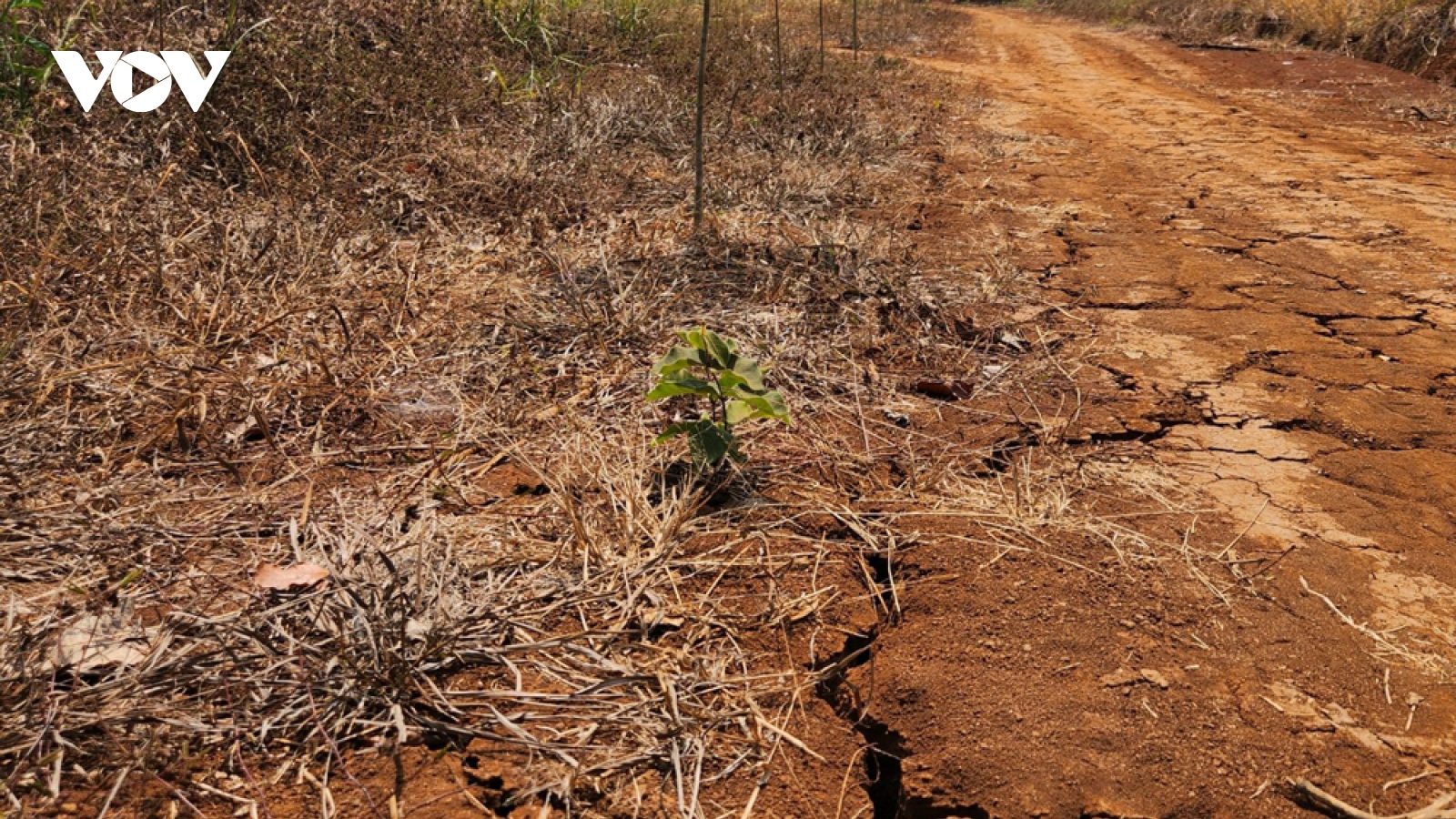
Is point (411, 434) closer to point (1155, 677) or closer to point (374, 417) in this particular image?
point (374, 417)

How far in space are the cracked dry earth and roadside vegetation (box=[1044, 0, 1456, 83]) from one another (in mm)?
4347

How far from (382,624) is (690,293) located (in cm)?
148

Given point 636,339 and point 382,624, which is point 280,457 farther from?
point 636,339

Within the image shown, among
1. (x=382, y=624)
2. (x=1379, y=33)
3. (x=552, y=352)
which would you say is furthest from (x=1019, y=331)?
(x=1379, y=33)

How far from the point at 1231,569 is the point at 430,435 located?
1522 mm

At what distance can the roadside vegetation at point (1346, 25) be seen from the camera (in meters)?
6.79

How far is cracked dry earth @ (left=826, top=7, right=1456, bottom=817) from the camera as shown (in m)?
1.13

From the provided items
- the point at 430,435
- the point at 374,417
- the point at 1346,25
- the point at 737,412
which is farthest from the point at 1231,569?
the point at 1346,25

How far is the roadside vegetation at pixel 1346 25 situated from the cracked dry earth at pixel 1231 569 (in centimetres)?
435

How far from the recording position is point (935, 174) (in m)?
4.14

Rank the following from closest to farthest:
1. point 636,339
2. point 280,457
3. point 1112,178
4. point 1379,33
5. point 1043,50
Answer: point 280,457 < point 636,339 < point 1112,178 < point 1379,33 < point 1043,50

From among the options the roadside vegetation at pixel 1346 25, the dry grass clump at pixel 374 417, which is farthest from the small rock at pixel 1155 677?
the roadside vegetation at pixel 1346 25

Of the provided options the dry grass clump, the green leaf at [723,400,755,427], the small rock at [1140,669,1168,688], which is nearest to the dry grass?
the dry grass clump

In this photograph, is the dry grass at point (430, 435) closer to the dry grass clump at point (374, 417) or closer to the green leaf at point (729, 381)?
the dry grass clump at point (374, 417)
